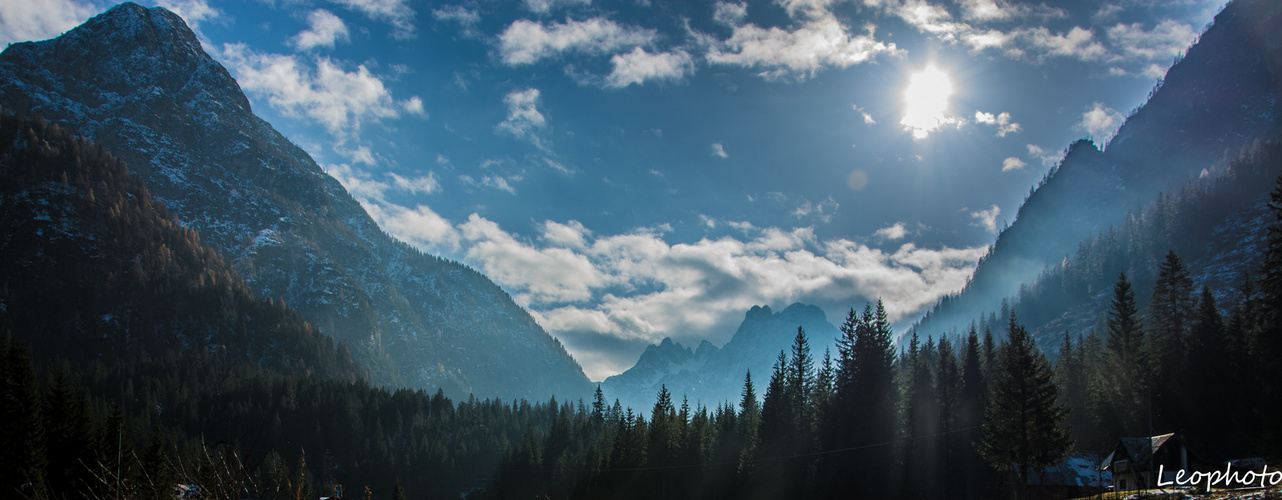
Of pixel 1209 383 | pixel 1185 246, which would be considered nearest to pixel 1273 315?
pixel 1209 383

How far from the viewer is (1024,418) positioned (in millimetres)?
46469

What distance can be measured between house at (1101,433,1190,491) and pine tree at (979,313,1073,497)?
4089mm

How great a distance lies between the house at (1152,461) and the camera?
4334 centimetres

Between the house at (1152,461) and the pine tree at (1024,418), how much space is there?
13.4ft

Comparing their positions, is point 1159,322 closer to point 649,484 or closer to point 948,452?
point 948,452

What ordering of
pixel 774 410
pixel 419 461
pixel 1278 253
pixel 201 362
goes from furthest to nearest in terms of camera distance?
1. pixel 201 362
2. pixel 419 461
3. pixel 774 410
4. pixel 1278 253

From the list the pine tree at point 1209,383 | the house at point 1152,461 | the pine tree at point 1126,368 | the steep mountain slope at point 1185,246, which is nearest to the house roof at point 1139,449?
the house at point 1152,461

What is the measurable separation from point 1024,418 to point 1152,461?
25.4 feet

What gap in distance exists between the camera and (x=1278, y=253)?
37.1m

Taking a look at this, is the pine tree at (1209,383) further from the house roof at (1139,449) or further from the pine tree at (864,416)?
the pine tree at (864,416)

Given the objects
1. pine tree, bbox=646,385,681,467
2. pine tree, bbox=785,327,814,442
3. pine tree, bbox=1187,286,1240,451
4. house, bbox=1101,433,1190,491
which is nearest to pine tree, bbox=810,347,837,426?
pine tree, bbox=785,327,814,442

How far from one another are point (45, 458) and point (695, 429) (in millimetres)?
63528

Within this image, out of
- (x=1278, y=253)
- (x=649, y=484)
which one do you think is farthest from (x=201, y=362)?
(x=1278, y=253)

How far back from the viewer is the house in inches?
1706
